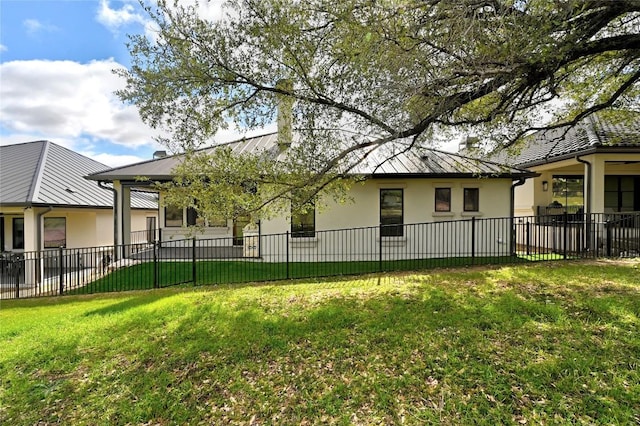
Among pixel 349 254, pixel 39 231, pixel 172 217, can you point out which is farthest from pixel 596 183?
pixel 39 231

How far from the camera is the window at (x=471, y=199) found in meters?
12.1

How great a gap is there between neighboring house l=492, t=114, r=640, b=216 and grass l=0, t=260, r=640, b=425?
20.5ft

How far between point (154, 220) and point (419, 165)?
19.3 metres

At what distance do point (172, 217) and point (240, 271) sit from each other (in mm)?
7283

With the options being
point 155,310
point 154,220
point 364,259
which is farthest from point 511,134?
point 154,220

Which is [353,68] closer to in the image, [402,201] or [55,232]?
[402,201]

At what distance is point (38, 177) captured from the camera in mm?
14266

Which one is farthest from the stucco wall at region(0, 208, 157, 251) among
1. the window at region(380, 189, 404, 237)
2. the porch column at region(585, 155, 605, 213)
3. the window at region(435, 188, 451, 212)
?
the porch column at region(585, 155, 605, 213)

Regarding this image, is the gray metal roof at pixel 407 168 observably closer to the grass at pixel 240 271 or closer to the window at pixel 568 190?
the grass at pixel 240 271

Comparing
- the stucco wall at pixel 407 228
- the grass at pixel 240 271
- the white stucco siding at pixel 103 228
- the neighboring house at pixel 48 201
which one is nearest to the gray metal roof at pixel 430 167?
the stucco wall at pixel 407 228

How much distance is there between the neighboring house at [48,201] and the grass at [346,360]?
8.46 m

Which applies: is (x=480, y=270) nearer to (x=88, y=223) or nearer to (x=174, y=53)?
(x=174, y=53)

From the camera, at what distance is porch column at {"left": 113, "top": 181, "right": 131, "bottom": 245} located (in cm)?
1236

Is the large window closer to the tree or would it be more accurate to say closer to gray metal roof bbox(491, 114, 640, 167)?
gray metal roof bbox(491, 114, 640, 167)
